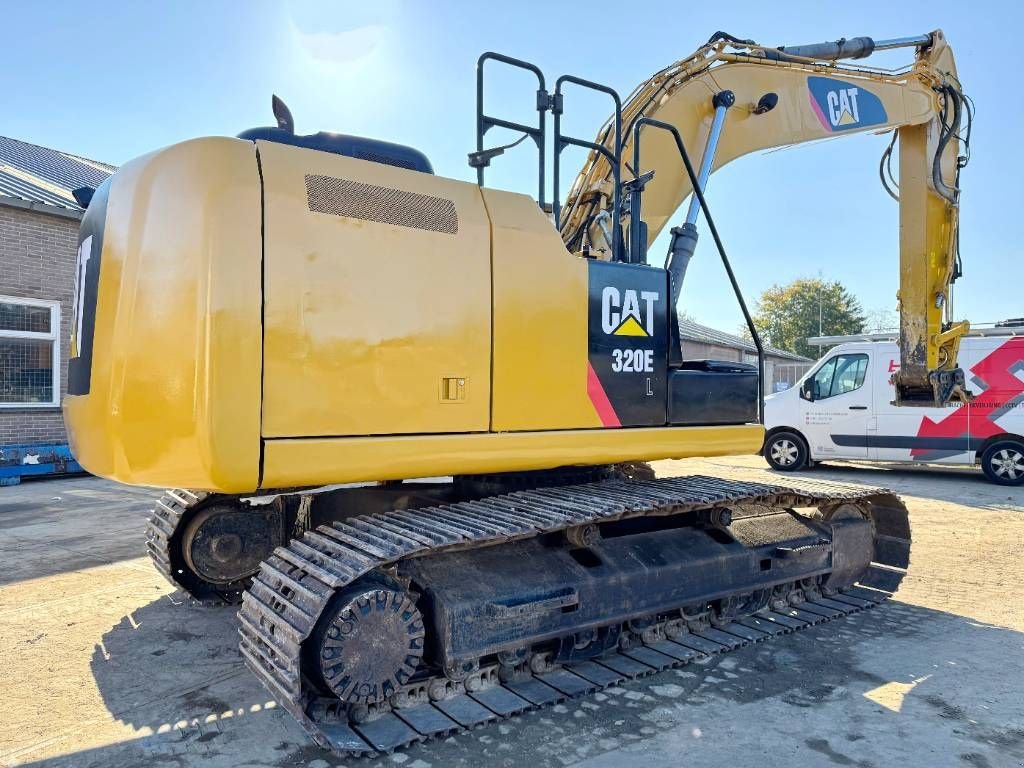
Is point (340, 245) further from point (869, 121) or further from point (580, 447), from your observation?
point (869, 121)

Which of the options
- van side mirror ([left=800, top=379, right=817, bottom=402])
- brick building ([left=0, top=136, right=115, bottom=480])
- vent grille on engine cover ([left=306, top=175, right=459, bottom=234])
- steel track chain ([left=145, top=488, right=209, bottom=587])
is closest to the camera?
vent grille on engine cover ([left=306, top=175, right=459, bottom=234])

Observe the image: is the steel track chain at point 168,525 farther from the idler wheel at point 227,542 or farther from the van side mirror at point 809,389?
the van side mirror at point 809,389

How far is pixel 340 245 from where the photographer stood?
330 centimetres

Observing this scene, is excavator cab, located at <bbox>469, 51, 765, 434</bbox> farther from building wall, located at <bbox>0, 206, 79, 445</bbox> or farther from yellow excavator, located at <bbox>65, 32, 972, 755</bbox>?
building wall, located at <bbox>0, 206, 79, 445</bbox>

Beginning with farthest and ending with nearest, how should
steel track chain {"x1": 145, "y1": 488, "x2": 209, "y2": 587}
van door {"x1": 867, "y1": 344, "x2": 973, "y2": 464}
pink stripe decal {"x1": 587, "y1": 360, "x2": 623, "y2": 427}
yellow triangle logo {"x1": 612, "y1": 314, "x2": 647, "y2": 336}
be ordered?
van door {"x1": 867, "y1": 344, "x2": 973, "y2": 464} < steel track chain {"x1": 145, "y1": 488, "x2": 209, "y2": 587} < yellow triangle logo {"x1": 612, "y1": 314, "x2": 647, "y2": 336} < pink stripe decal {"x1": 587, "y1": 360, "x2": 623, "y2": 427}

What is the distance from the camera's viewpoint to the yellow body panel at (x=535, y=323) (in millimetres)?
3734

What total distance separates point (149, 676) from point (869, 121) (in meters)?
6.29

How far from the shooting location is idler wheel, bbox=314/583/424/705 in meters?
3.03

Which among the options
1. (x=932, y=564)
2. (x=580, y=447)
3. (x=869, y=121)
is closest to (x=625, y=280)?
(x=580, y=447)

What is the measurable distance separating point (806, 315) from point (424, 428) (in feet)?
159

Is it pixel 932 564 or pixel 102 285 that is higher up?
pixel 102 285

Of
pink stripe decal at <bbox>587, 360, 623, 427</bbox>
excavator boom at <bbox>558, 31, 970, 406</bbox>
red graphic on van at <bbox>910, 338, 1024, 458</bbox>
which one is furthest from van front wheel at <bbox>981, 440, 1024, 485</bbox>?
pink stripe decal at <bbox>587, 360, 623, 427</bbox>

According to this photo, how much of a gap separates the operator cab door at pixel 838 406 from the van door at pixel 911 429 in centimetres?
17

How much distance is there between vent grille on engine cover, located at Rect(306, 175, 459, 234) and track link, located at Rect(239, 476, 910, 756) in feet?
4.49
